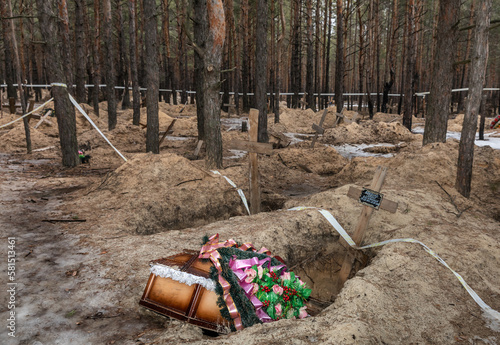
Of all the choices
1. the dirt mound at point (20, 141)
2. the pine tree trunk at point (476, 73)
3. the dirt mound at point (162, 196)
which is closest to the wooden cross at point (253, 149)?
the dirt mound at point (162, 196)

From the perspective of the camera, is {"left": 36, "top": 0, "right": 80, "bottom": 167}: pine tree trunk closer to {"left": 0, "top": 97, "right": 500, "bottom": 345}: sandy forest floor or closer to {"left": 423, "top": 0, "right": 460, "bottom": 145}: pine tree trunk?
{"left": 0, "top": 97, "right": 500, "bottom": 345}: sandy forest floor

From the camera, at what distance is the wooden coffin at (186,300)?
3254 millimetres

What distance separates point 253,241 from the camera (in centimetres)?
494

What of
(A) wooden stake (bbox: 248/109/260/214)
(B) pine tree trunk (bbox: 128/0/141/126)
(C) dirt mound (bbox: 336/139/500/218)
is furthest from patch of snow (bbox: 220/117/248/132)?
(A) wooden stake (bbox: 248/109/260/214)

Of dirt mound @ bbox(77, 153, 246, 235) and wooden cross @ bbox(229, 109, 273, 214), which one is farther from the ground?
wooden cross @ bbox(229, 109, 273, 214)

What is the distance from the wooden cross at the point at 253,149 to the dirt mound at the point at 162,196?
2.56 ft

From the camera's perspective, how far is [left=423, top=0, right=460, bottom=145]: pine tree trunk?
30.4 ft

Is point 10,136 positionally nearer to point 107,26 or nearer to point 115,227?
point 107,26

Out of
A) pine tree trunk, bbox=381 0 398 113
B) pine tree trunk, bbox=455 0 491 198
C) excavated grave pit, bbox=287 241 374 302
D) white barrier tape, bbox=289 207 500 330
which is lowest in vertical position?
excavated grave pit, bbox=287 241 374 302

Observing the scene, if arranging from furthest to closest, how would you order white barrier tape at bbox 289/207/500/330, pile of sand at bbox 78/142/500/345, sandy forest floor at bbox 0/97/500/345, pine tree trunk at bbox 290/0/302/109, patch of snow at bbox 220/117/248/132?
pine tree trunk at bbox 290/0/302/109
patch of snow at bbox 220/117/248/132
white barrier tape at bbox 289/207/500/330
sandy forest floor at bbox 0/97/500/345
pile of sand at bbox 78/142/500/345

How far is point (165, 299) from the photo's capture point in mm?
3371

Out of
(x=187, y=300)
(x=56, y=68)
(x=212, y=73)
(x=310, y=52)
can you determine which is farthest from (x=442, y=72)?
(x=310, y=52)

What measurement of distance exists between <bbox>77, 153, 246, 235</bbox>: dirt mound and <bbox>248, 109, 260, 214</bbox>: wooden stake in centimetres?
73

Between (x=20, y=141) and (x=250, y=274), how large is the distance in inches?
530
